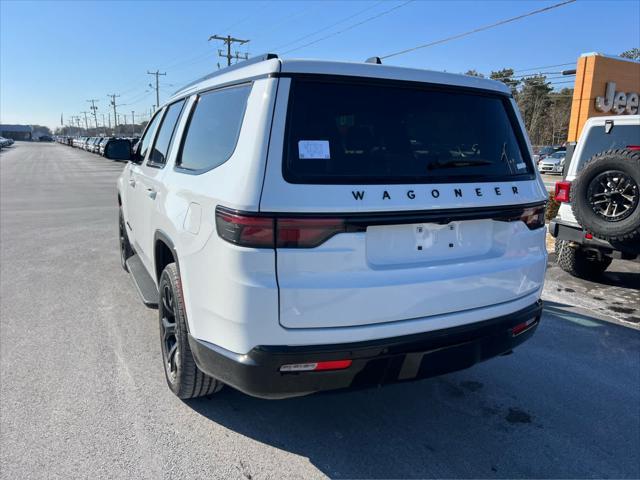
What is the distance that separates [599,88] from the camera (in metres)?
19.5

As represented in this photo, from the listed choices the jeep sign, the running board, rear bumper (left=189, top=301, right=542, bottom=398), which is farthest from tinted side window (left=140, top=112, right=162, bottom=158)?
the jeep sign

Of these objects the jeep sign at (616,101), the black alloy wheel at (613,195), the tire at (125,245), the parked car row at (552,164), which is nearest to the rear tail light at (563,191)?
the black alloy wheel at (613,195)

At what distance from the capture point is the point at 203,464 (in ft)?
8.41

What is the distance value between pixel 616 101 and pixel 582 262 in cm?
1734

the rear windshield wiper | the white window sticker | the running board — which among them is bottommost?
the running board

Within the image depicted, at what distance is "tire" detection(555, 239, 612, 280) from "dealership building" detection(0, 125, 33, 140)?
591ft

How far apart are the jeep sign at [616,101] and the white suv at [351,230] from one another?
20083 mm

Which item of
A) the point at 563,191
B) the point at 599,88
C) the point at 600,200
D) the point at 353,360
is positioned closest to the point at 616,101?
the point at 599,88

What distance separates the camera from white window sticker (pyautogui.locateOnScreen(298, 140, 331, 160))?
218 cm

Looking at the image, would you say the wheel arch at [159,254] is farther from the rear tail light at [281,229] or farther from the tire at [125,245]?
the tire at [125,245]

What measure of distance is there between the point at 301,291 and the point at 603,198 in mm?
4327

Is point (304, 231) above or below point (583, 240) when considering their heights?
above

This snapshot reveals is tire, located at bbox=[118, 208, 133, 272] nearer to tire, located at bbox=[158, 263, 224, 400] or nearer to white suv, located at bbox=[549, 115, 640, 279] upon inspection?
tire, located at bbox=[158, 263, 224, 400]

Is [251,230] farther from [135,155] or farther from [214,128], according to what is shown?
[135,155]
